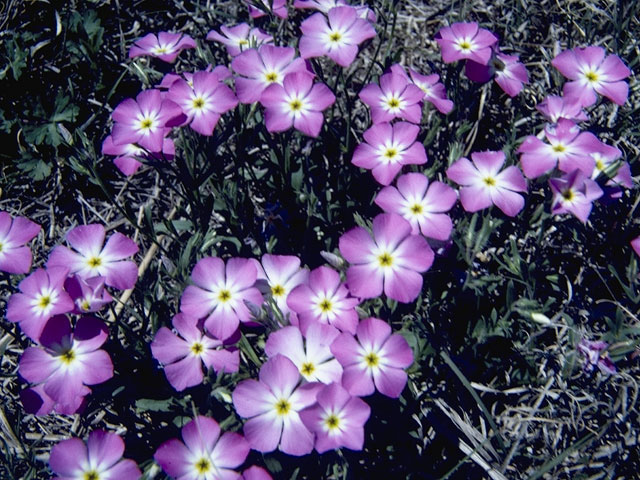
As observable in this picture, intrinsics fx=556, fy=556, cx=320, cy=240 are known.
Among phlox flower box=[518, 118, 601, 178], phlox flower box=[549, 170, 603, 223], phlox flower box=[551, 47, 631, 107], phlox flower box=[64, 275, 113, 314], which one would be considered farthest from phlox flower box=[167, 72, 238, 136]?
phlox flower box=[551, 47, 631, 107]

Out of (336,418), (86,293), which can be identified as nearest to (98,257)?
(86,293)

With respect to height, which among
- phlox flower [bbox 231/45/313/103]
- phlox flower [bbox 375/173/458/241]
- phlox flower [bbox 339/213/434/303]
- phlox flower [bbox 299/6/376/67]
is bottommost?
phlox flower [bbox 339/213/434/303]

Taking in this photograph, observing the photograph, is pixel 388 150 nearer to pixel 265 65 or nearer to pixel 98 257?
pixel 265 65

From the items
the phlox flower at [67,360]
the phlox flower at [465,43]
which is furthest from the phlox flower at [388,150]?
the phlox flower at [67,360]

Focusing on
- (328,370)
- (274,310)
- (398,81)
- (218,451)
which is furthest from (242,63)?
→ (218,451)

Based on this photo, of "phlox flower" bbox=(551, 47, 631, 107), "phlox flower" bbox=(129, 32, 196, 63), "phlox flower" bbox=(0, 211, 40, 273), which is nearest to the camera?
"phlox flower" bbox=(0, 211, 40, 273)

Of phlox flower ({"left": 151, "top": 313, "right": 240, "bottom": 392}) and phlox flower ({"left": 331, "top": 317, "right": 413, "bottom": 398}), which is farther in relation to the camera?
phlox flower ({"left": 151, "top": 313, "right": 240, "bottom": 392})

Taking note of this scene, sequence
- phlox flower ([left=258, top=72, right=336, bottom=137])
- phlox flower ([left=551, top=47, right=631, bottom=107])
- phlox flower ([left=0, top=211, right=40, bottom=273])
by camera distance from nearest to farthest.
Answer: phlox flower ([left=0, top=211, right=40, bottom=273]) → phlox flower ([left=258, top=72, right=336, bottom=137]) → phlox flower ([left=551, top=47, right=631, bottom=107])

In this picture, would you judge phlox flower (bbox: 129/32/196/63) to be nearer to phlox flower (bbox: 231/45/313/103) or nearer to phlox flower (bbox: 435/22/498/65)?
phlox flower (bbox: 231/45/313/103)

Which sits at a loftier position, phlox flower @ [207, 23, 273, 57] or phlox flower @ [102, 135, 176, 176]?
phlox flower @ [207, 23, 273, 57]
